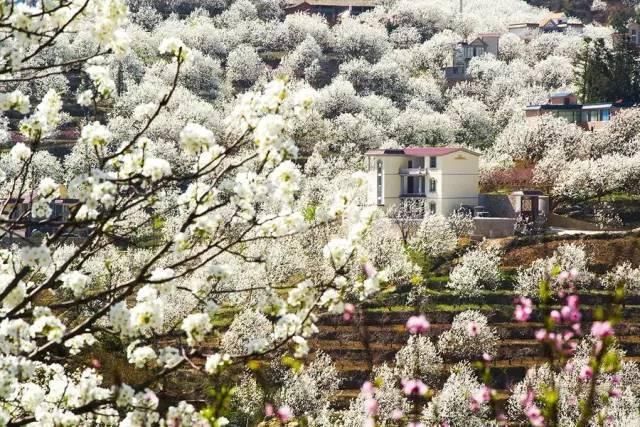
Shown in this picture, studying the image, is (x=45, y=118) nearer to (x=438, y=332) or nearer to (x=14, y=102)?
(x=14, y=102)

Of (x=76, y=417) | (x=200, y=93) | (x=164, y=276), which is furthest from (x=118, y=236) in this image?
(x=200, y=93)

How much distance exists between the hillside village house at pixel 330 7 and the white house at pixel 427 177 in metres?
68.3

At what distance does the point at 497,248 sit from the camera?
63312mm

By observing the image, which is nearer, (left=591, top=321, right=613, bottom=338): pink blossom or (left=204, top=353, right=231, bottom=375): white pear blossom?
(left=591, top=321, right=613, bottom=338): pink blossom

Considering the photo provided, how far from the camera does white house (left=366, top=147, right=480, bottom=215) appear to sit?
7006 cm

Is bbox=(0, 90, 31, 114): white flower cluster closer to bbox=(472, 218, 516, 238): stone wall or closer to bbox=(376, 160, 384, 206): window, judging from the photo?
bbox=(472, 218, 516, 238): stone wall

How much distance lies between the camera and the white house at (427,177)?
7006cm

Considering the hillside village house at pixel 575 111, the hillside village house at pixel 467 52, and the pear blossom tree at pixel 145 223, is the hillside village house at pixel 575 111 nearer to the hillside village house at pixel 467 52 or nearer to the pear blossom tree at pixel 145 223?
the hillside village house at pixel 467 52

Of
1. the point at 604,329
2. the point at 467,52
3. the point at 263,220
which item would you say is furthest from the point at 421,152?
the point at 604,329

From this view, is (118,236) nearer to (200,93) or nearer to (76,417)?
(76,417)

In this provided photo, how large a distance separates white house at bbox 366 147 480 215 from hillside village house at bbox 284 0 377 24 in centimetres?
6830

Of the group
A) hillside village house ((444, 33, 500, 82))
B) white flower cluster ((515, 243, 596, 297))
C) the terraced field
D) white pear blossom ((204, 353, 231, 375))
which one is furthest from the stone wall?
white pear blossom ((204, 353, 231, 375))

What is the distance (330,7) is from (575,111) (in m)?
58.1

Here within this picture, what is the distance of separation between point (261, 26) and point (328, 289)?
121m
